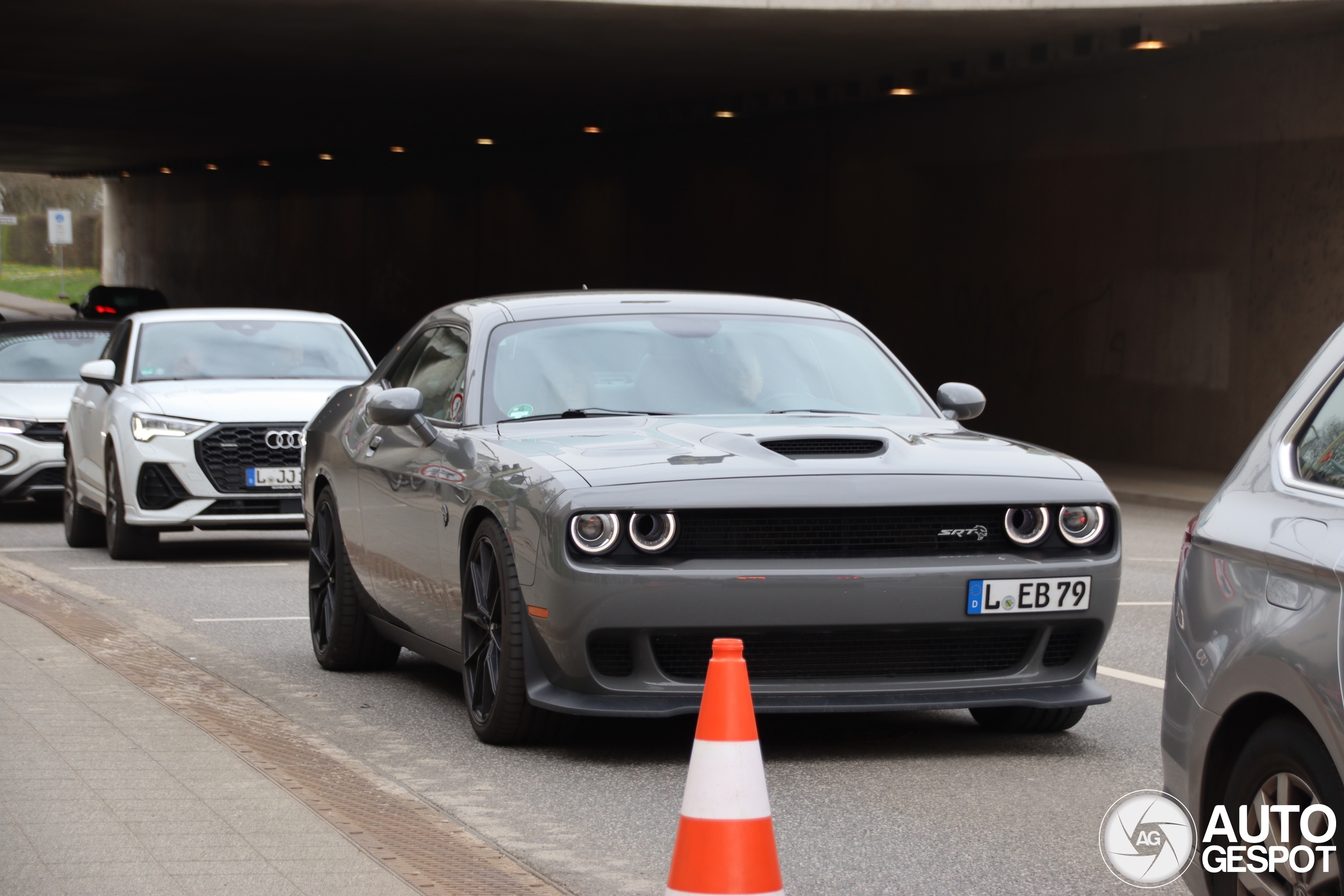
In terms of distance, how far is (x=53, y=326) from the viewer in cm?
1745

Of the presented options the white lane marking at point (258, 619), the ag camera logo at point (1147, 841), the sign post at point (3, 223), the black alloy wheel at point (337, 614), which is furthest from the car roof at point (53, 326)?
the sign post at point (3, 223)

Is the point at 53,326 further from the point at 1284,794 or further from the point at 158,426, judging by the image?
the point at 1284,794

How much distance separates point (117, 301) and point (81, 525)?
98.0 feet

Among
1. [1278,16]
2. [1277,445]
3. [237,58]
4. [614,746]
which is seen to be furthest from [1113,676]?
[237,58]

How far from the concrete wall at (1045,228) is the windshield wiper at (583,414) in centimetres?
1570

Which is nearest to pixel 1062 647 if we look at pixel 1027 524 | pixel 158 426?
pixel 1027 524

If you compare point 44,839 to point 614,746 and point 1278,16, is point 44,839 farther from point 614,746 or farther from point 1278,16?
point 1278,16

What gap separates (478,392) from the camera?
7148 mm

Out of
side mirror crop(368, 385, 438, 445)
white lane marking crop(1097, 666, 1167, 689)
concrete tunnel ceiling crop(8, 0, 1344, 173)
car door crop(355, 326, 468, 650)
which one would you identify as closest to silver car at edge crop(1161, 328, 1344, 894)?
car door crop(355, 326, 468, 650)

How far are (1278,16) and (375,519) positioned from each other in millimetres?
14919

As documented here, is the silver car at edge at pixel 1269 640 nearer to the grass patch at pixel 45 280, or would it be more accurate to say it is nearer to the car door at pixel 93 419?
the car door at pixel 93 419

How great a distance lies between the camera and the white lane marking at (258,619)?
385 inches

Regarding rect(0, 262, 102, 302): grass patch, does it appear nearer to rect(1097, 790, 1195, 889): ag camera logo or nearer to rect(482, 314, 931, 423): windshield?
rect(482, 314, 931, 423): windshield

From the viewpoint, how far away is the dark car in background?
1650 inches
